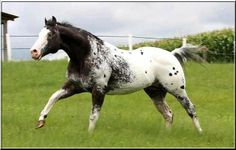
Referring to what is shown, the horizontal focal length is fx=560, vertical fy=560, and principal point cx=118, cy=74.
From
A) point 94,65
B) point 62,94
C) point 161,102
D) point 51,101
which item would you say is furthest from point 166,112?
point 51,101

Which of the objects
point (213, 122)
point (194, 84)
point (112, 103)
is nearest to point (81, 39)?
point (213, 122)

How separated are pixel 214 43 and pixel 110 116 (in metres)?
19.6

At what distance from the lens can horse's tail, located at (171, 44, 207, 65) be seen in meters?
12.8

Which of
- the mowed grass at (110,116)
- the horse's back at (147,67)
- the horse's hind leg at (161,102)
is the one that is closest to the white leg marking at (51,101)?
the mowed grass at (110,116)

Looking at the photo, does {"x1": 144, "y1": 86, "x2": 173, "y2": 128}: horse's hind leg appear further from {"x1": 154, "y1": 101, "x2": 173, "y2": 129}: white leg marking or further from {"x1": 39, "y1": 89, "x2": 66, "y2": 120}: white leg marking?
{"x1": 39, "y1": 89, "x2": 66, "y2": 120}: white leg marking

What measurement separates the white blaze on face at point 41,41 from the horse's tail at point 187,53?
3.52 m

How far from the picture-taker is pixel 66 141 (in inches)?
394

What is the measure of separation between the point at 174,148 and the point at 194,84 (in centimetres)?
1324

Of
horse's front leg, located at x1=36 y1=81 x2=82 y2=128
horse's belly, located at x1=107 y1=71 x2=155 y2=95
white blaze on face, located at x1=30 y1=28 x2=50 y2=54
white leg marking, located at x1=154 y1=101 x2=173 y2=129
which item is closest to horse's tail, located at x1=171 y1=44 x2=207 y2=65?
white leg marking, located at x1=154 y1=101 x2=173 y2=129

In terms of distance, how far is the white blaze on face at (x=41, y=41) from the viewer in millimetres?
10156

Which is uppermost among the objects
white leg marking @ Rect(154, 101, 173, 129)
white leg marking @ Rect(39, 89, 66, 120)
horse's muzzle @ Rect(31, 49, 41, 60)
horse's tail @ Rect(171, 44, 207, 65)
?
horse's muzzle @ Rect(31, 49, 41, 60)

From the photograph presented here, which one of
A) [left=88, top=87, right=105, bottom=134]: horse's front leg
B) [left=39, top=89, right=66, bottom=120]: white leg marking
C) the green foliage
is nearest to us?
[left=88, top=87, right=105, bottom=134]: horse's front leg

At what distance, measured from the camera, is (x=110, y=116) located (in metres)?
14.1

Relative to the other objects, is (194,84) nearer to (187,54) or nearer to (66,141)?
(187,54)
